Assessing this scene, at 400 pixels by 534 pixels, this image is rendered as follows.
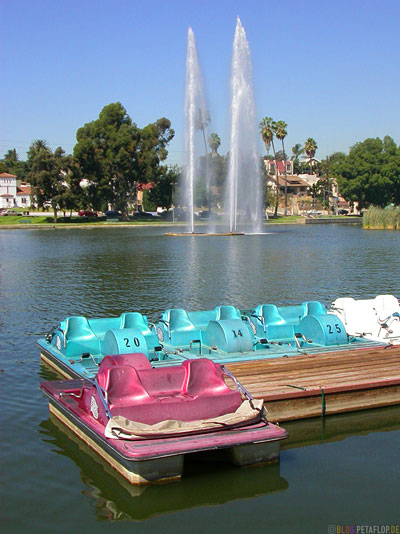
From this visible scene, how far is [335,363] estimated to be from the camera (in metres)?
14.1

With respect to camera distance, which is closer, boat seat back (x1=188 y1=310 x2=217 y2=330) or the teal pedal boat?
the teal pedal boat

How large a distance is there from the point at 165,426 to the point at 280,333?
7.98 meters

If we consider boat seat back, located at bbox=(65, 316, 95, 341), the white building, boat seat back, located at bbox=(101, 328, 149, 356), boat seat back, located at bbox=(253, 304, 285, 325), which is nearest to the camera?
boat seat back, located at bbox=(101, 328, 149, 356)

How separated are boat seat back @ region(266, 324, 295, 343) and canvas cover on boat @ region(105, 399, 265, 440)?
713 centimetres

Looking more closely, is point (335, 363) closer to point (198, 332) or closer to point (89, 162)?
point (198, 332)

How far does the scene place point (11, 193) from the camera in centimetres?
15225

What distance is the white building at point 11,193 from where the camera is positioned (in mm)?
151625

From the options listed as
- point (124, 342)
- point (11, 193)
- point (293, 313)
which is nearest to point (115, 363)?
point (124, 342)

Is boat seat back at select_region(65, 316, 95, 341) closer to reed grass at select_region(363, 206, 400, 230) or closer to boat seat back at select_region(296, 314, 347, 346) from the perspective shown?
boat seat back at select_region(296, 314, 347, 346)

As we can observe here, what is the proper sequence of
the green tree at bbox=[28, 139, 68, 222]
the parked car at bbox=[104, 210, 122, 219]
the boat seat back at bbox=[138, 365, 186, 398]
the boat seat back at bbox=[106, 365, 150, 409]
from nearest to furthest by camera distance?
1. the boat seat back at bbox=[106, 365, 150, 409]
2. the boat seat back at bbox=[138, 365, 186, 398]
3. the green tree at bbox=[28, 139, 68, 222]
4. the parked car at bbox=[104, 210, 122, 219]

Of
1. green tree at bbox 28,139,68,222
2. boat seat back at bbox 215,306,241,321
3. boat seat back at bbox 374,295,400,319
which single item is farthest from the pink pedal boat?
green tree at bbox 28,139,68,222

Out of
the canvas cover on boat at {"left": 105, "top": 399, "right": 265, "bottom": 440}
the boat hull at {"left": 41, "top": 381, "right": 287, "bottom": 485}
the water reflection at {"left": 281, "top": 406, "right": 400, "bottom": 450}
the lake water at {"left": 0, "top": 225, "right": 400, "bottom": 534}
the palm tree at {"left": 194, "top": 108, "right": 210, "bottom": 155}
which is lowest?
the lake water at {"left": 0, "top": 225, "right": 400, "bottom": 534}

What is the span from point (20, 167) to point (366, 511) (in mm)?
190177

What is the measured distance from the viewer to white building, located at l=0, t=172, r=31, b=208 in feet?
497
